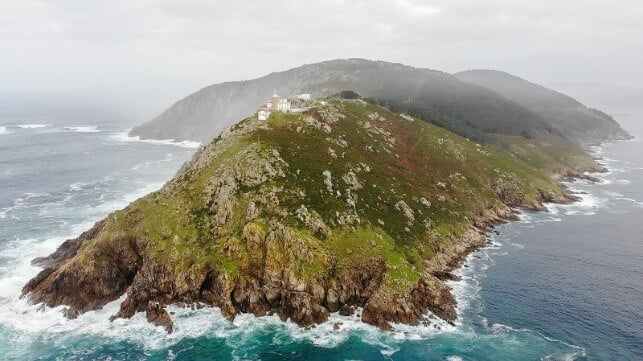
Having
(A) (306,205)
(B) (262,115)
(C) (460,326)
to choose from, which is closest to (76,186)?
(B) (262,115)

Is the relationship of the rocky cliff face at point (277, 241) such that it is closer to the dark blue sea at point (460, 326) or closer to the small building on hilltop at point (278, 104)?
the dark blue sea at point (460, 326)

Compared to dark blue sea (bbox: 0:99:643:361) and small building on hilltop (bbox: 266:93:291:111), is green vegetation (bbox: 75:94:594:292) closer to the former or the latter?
small building on hilltop (bbox: 266:93:291:111)

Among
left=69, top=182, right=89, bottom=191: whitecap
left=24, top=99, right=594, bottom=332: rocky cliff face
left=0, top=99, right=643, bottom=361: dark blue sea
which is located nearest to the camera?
left=0, top=99, right=643, bottom=361: dark blue sea

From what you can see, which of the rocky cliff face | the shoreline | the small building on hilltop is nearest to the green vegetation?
the rocky cliff face

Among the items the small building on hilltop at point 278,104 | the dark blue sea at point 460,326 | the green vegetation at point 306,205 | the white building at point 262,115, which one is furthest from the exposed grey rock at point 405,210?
the small building on hilltop at point 278,104

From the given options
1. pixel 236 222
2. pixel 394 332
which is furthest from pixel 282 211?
pixel 394 332

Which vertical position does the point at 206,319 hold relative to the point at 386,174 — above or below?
below

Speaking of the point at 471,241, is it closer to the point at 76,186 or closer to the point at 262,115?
the point at 262,115

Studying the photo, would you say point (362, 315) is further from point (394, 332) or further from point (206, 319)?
point (206, 319)
